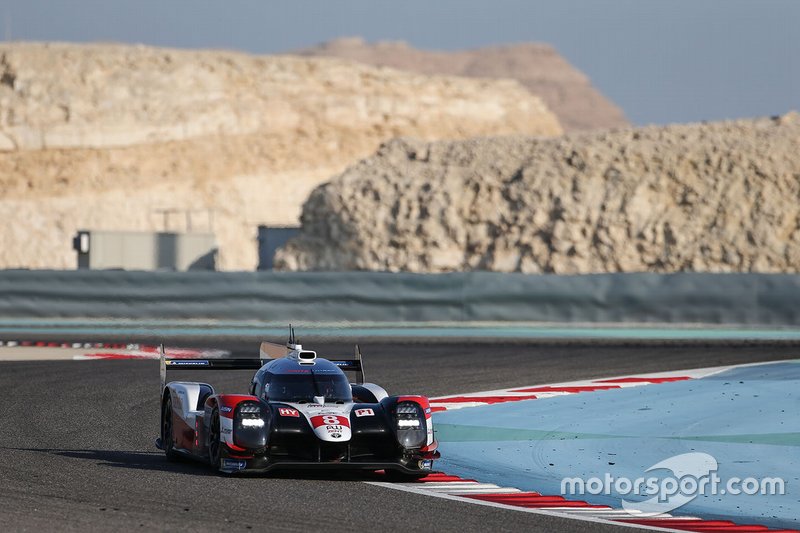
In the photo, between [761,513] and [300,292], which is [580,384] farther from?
[300,292]

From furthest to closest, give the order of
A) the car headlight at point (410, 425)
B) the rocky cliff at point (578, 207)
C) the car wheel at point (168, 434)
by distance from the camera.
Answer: the rocky cliff at point (578, 207) → the car wheel at point (168, 434) → the car headlight at point (410, 425)

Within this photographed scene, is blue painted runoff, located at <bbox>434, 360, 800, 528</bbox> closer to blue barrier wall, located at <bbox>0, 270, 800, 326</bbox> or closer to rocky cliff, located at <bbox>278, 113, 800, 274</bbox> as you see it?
blue barrier wall, located at <bbox>0, 270, 800, 326</bbox>

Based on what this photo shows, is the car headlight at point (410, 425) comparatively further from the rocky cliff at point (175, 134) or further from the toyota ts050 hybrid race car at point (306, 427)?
the rocky cliff at point (175, 134)

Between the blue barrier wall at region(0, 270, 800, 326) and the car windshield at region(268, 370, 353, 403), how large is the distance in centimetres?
1593

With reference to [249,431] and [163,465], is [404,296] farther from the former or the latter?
[249,431]

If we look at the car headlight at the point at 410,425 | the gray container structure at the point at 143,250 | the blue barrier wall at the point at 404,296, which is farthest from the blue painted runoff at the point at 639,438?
the gray container structure at the point at 143,250

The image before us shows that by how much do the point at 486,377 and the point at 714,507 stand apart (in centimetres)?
856

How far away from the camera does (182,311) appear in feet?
86.6

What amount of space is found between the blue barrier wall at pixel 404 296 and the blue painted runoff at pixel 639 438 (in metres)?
10.1

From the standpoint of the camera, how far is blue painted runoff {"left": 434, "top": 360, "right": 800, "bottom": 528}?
28.0 ft

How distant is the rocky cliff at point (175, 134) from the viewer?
5538cm

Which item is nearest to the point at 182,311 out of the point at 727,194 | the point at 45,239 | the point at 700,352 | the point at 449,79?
the point at 700,352

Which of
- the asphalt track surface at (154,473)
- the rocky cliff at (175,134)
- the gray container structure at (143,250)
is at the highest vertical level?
the rocky cliff at (175,134)

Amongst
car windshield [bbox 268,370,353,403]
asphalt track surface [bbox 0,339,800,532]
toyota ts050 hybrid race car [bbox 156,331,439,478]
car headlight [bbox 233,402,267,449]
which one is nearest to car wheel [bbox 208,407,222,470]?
toyota ts050 hybrid race car [bbox 156,331,439,478]
